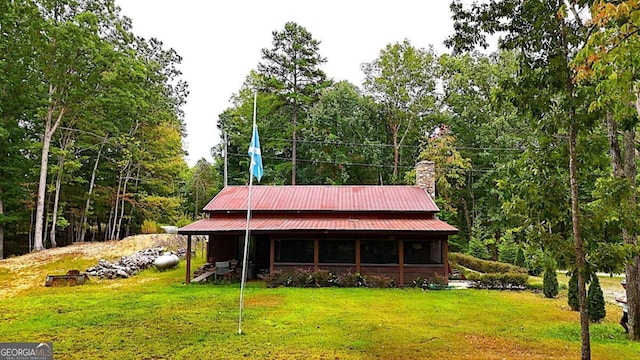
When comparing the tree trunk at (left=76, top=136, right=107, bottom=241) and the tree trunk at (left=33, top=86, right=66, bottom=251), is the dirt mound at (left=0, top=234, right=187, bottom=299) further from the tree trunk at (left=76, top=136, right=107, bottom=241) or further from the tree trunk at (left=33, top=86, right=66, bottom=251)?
the tree trunk at (left=76, top=136, right=107, bottom=241)

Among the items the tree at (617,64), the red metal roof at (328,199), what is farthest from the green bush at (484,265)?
the tree at (617,64)

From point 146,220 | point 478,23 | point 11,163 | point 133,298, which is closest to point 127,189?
point 146,220

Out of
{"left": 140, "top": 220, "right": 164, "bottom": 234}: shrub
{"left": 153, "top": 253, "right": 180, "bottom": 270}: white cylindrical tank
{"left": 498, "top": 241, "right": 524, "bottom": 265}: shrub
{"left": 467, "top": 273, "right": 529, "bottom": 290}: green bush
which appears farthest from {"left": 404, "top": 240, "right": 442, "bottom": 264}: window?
{"left": 140, "top": 220, "right": 164, "bottom": 234}: shrub

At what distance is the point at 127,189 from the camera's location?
26.3 m

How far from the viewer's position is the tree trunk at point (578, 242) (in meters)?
4.74

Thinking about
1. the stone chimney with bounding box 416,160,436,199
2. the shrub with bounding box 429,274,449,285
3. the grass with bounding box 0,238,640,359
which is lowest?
the grass with bounding box 0,238,640,359

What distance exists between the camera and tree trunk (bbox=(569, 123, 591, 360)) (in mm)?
4742

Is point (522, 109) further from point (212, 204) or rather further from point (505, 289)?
point (212, 204)

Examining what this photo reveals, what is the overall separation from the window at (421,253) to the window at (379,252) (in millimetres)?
424

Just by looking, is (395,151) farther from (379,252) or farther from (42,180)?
(42,180)

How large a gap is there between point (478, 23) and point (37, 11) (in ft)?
65.5

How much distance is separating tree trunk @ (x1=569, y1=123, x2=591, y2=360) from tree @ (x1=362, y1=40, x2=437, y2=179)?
2276cm

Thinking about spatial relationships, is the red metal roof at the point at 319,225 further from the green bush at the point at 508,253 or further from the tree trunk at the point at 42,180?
the tree trunk at the point at 42,180

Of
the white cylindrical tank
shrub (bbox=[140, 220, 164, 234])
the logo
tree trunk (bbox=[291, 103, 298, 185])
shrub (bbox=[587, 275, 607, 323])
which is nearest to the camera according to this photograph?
the logo
